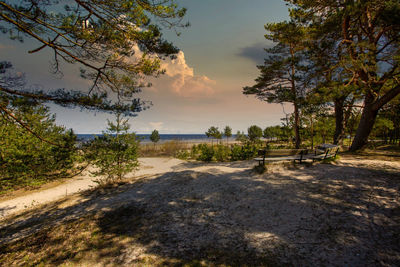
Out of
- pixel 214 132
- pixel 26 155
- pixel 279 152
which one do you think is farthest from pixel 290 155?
pixel 214 132

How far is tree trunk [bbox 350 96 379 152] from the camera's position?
376 inches

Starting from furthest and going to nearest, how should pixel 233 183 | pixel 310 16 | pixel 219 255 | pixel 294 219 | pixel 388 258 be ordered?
pixel 310 16 < pixel 233 183 < pixel 294 219 < pixel 219 255 < pixel 388 258

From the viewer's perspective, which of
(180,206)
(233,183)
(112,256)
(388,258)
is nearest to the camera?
(388,258)

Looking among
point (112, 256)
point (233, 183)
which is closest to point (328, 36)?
point (233, 183)

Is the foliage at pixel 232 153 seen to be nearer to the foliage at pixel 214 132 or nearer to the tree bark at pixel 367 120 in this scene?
the tree bark at pixel 367 120

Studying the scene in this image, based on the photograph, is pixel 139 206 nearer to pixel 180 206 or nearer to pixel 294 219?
pixel 180 206

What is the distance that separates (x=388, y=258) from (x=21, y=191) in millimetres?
18894

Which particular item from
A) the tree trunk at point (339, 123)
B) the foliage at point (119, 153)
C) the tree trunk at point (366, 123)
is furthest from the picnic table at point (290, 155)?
the foliage at point (119, 153)

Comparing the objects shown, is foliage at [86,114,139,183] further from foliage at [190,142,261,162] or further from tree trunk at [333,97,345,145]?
tree trunk at [333,97,345,145]

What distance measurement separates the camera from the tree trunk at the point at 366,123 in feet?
31.3

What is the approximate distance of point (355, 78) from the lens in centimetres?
941

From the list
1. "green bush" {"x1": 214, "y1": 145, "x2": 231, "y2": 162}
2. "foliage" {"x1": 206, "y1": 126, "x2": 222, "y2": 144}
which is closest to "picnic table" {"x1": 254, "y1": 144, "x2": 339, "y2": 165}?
"green bush" {"x1": 214, "y1": 145, "x2": 231, "y2": 162}

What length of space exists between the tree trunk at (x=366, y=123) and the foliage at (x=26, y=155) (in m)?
15.4

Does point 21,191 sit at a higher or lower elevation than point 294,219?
lower
